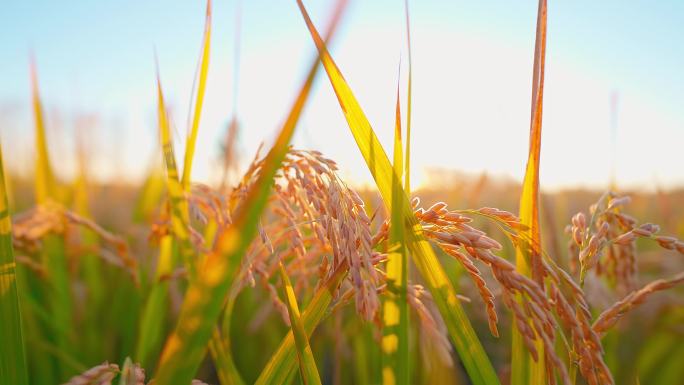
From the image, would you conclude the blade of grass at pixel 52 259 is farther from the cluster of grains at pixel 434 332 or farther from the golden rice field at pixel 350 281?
the cluster of grains at pixel 434 332

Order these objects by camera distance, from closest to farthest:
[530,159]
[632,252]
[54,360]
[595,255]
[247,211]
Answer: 1. [247,211]
2. [595,255]
3. [530,159]
4. [632,252]
5. [54,360]

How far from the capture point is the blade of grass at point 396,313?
0.87m

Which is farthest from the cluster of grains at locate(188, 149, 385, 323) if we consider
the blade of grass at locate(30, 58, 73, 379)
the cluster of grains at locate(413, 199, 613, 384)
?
the blade of grass at locate(30, 58, 73, 379)

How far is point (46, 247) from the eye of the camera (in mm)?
2484

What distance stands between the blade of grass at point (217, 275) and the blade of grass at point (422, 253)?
266mm

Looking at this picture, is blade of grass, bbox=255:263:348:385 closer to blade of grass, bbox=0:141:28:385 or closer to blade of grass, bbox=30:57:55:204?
blade of grass, bbox=0:141:28:385

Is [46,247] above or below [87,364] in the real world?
above

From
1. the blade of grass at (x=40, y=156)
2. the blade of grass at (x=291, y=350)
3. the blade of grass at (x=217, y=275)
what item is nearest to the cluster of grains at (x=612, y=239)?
the blade of grass at (x=291, y=350)

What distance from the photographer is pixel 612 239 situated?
3.66 ft

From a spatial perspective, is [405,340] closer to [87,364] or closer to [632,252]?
[632,252]

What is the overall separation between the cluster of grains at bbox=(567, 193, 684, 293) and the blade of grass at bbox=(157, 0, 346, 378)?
2.19ft

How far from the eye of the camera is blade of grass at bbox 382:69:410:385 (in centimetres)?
87

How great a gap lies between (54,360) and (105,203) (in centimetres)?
488

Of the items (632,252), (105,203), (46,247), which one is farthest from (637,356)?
(105,203)
